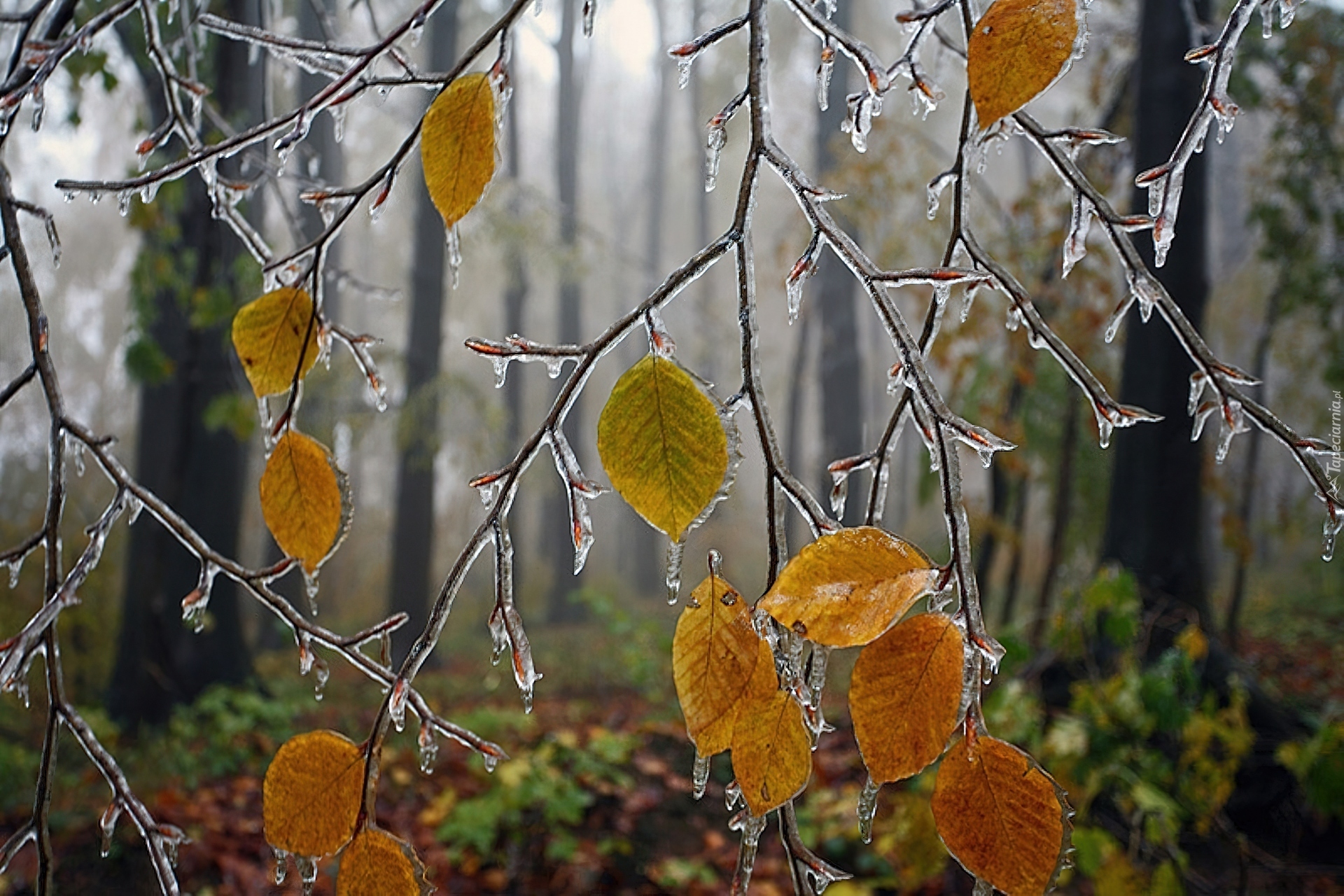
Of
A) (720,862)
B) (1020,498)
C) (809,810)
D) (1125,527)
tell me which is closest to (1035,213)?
(1020,498)

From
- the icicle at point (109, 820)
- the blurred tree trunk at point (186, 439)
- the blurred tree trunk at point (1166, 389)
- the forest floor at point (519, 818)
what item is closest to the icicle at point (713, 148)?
the icicle at point (109, 820)

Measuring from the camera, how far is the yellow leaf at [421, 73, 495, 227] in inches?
17.0

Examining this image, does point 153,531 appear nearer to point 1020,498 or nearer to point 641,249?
point 1020,498

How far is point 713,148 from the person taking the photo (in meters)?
0.52

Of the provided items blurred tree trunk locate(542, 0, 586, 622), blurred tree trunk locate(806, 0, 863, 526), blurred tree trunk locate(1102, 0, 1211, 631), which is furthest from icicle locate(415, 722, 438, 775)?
blurred tree trunk locate(542, 0, 586, 622)

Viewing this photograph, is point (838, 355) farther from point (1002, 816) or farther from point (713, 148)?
point (1002, 816)

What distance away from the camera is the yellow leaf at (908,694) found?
36cm

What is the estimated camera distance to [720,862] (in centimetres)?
312

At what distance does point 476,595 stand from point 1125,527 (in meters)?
8.93

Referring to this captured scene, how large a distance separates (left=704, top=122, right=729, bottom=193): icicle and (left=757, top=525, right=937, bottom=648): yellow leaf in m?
0.22

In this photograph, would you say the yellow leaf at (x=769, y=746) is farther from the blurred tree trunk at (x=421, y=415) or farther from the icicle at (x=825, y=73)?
the blurred tree trunk at (x=421, y=415)

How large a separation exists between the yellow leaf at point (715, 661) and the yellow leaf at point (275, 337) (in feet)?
0.87

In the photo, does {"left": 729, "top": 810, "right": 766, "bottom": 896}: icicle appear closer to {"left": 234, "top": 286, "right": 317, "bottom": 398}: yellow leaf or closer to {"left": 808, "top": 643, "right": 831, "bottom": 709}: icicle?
{"left": 808, "top": 643, "right": 831, "bottom": 709}: icicle

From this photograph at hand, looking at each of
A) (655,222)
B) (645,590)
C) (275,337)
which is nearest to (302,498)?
(275,337)
